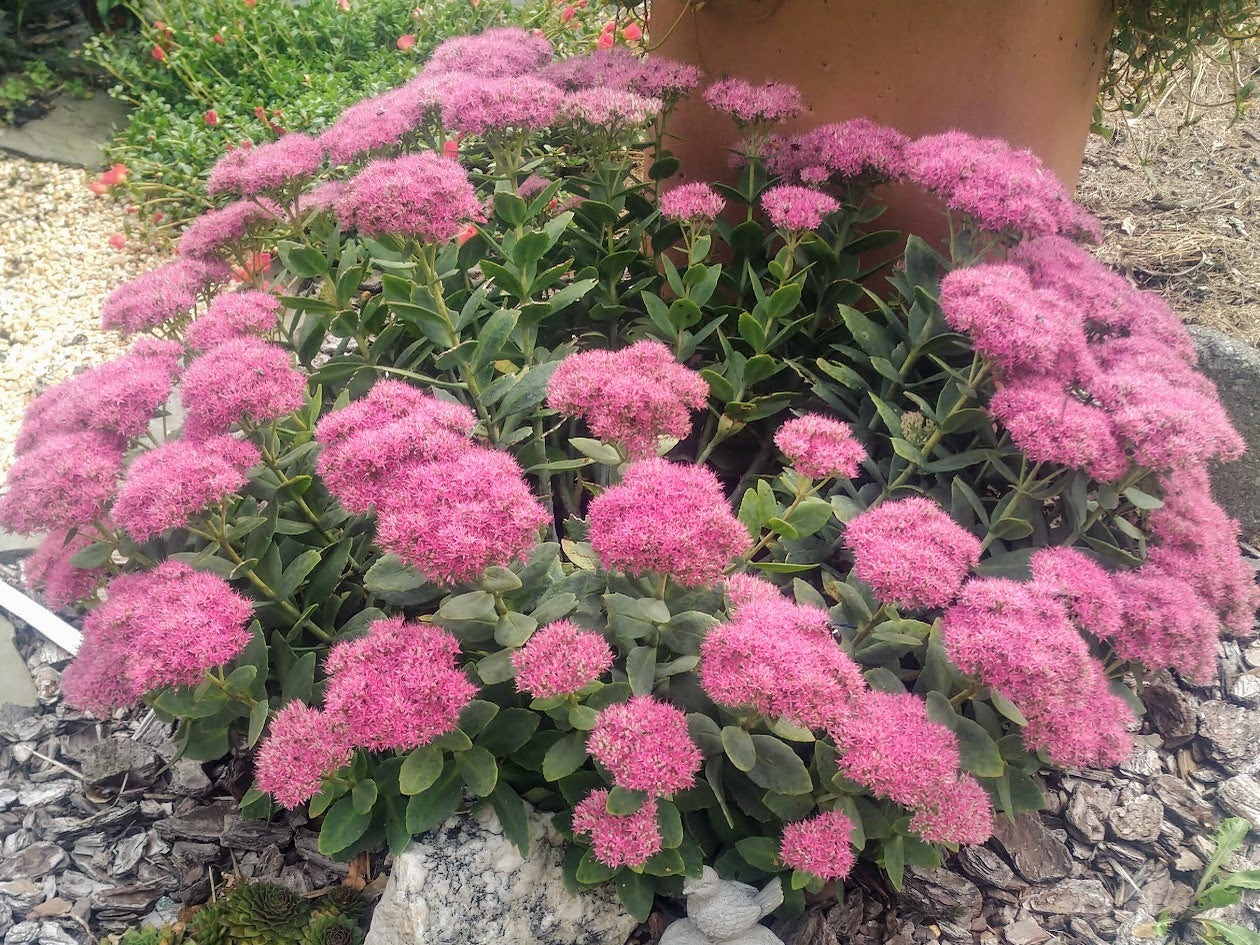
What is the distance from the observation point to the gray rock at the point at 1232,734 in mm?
1855

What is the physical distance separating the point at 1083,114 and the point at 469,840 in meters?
2.35

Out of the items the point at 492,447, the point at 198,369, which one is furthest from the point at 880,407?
the point at 198,369

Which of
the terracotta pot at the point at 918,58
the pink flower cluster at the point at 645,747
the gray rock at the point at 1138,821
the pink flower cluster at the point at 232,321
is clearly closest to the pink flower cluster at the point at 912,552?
the pink flower cluster at the point at 645,747

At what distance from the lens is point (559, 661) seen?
121cm

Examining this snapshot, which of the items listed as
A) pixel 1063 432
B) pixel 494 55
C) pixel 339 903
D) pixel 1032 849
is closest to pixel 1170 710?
pixel 1032 849

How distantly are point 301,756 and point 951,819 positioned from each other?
0.92 meters

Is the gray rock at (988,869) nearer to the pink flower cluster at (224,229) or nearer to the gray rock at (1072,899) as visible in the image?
the gray rock at (1072,899)

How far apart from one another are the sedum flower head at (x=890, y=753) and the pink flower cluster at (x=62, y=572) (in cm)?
133

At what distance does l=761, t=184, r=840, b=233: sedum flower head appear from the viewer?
1828mm

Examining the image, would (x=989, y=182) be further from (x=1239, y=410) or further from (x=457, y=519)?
(x=457, y=519)

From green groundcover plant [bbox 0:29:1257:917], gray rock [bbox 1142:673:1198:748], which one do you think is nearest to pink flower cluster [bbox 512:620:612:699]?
green groundcover plant [bbox 0:29:1257:917]

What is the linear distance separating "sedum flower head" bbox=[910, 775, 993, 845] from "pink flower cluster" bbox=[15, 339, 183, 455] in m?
1.47

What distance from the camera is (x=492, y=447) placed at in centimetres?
168

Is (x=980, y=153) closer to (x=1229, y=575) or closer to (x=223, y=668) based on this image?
(x=1229, y=575)
